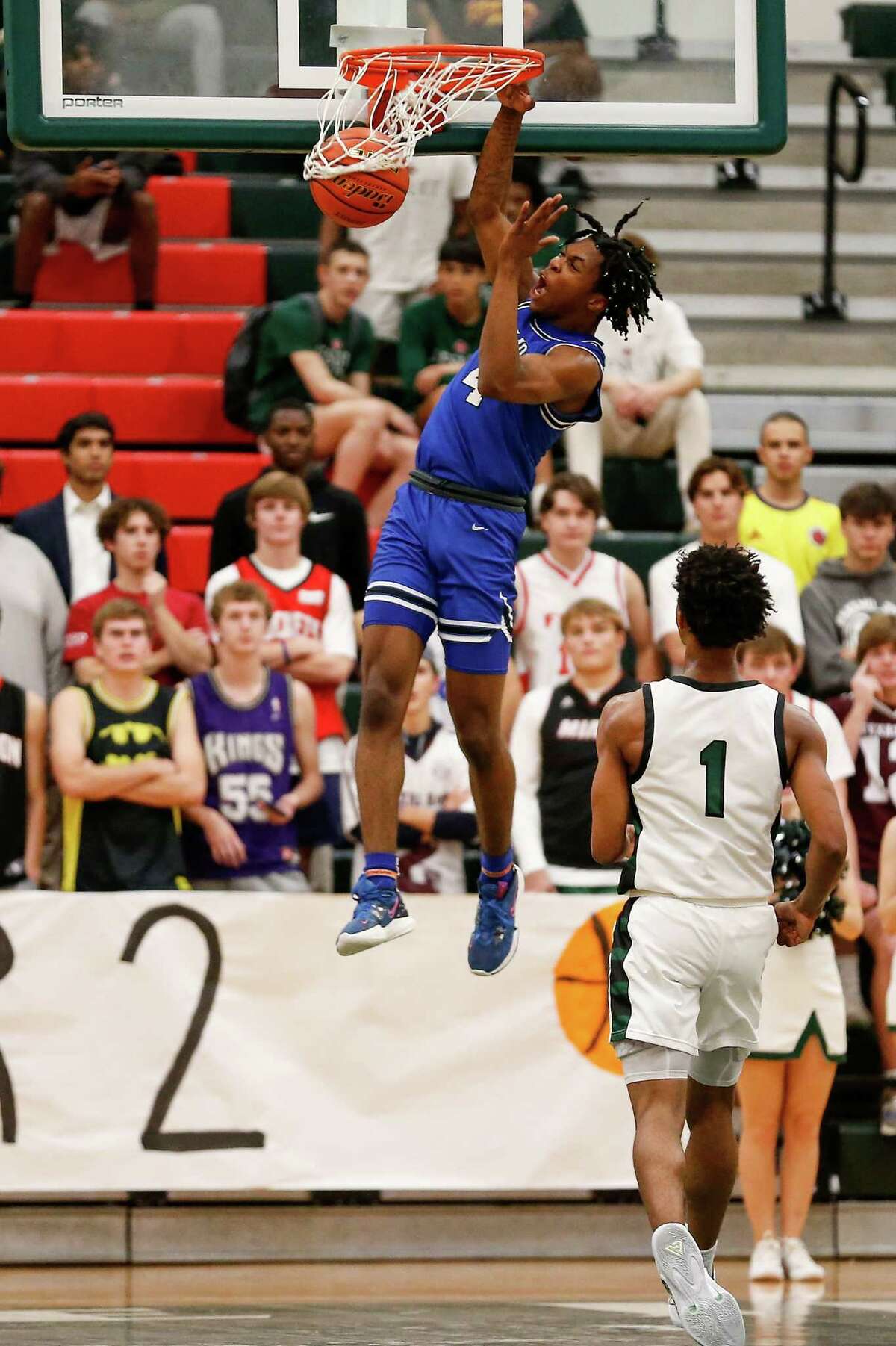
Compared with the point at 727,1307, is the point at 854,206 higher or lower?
higher

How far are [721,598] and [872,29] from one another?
1173cm

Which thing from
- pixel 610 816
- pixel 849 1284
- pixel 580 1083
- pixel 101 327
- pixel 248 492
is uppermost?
pixel 101 327

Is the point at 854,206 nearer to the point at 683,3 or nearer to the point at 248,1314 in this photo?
the point at 683,3

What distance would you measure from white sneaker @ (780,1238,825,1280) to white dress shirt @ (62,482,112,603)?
3978 mm

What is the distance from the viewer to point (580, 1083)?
9.12 metres

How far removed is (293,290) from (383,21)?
717cm

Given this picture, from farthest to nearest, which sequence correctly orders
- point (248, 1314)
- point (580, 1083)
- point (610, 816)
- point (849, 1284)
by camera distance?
point (580, 1083)
point (849, 1284)
point (248, 1314)
point (610, 816)

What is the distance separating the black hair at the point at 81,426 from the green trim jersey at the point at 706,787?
16.2ft

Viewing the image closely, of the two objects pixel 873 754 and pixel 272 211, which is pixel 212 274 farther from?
pixel 873 754

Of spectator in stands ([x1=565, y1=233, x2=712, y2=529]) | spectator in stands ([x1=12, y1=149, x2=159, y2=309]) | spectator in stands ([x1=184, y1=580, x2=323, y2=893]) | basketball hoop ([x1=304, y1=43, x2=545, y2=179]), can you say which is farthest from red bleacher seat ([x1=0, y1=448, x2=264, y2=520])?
basketball hoop ([x1=304, y1=43, x2=545, y2=179])

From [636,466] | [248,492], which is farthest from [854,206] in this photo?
[248,492]

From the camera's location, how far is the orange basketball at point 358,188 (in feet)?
20.9

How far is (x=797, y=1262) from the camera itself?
870 cm

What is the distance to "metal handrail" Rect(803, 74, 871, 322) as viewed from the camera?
47.2ft
